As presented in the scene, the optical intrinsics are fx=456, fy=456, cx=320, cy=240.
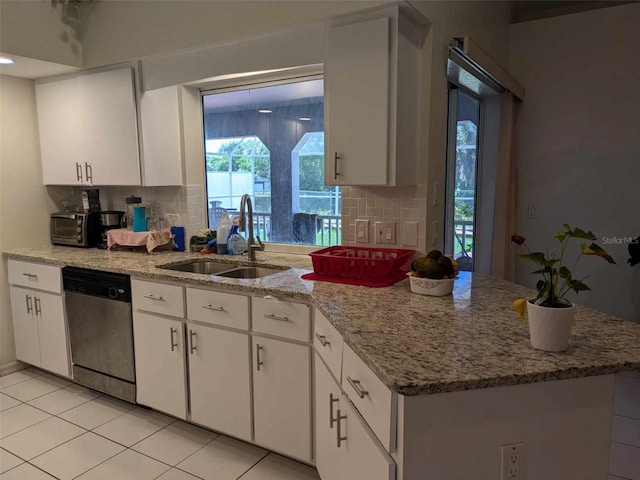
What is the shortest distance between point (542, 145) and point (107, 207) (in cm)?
362

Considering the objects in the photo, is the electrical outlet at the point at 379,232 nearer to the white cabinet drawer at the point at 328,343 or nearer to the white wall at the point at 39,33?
the white cabinet drawer at the point at 328,343

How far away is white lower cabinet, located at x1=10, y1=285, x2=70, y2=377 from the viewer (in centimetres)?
315

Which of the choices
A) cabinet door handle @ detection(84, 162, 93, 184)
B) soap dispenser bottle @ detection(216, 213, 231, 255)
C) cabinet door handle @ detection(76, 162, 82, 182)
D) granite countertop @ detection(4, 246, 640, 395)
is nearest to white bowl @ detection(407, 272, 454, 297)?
granite countertop @ detection(4, 246, 640, 395)

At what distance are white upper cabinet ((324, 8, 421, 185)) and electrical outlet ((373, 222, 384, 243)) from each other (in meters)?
0.31

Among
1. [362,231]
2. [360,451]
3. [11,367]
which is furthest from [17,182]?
[360,451]

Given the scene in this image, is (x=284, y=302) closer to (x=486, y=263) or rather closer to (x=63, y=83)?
(x=486, y=263)

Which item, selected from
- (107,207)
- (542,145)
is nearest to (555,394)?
(542,145)

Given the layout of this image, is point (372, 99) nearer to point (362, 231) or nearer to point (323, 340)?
point (362, 231)

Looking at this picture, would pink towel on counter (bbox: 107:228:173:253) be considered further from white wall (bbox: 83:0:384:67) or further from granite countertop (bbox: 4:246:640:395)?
white wall (bbox: 83:0:384:67)

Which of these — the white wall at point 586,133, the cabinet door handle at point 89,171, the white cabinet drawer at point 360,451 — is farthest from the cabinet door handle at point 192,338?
the white wall at point 586,133

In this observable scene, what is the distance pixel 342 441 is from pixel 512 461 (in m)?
0.64

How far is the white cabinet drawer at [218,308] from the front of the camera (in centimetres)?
230

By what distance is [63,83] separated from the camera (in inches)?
135

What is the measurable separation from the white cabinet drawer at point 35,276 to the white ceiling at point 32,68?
1371 mm
